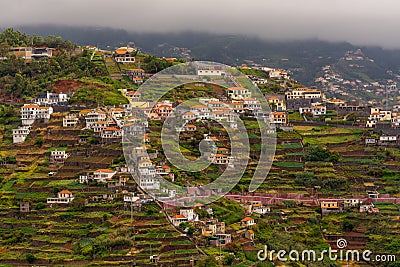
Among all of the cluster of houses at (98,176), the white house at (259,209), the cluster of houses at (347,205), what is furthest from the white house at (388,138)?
the cluster of houses at (98,176)

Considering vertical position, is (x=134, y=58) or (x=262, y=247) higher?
(x=134, y=58)

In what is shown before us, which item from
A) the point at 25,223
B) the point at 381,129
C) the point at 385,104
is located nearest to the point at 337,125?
the point at 381,129

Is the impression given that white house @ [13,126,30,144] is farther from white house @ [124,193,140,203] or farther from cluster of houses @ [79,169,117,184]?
white house @ [124,193,140,203]

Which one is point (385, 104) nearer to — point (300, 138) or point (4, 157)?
point (300, 138)

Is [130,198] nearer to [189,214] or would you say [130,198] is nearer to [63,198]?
[189,214]

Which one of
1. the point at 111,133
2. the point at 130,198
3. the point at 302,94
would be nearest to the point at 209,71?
the point at 302,94

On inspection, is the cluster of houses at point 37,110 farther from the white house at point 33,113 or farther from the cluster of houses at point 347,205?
the cluster of houses at point 347,205

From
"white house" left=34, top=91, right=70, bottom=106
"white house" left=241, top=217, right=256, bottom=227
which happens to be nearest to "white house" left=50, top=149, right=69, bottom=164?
"white house" left=34, top=91, right=70, bottom=106

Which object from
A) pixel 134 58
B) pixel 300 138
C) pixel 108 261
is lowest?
pixel 108 261
